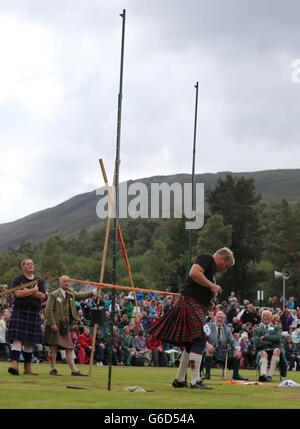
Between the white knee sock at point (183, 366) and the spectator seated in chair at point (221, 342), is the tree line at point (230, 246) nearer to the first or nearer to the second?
the spectator seated in chair at point (221, 342)

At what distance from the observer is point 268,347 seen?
1540 centimetres

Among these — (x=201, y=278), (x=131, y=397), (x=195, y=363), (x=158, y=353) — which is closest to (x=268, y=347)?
(x=195, y=363)

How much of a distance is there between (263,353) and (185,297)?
4.42 metres

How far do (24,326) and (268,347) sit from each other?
441 centimetres

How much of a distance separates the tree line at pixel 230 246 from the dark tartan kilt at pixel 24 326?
201ft

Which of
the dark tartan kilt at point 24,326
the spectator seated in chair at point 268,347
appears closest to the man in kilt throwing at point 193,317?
the dark tartan kilt at point 24,326

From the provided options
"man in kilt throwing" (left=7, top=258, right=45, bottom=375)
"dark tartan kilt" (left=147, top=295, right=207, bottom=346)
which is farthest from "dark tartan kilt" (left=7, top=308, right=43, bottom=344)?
"dark tartan kilt" (left=147, top=295, right=207, bottom=346)

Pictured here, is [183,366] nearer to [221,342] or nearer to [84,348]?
[221,342]

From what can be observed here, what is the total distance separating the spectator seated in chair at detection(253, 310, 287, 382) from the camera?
1523cm

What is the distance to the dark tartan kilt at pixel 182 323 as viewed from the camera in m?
11.2
